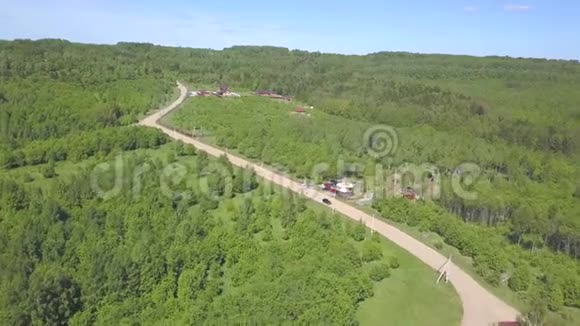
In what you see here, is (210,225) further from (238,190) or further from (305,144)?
(305,144)

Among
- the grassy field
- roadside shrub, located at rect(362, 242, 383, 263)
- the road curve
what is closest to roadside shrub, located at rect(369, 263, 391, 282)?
the grassy field

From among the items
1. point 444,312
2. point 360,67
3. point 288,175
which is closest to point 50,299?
point 444,312

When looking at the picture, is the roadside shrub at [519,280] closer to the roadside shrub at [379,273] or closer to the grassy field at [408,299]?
the grassy field at [408,299]

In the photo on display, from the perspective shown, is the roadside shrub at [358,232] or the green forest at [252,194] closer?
the green forest at [252,194]

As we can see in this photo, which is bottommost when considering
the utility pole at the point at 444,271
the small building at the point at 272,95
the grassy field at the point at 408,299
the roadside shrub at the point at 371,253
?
the grassy field at the point at 408,299

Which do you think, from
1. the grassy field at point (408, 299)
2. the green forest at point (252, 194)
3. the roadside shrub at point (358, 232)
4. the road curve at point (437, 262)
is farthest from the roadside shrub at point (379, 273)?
the roadside shrub at point (358, 232)

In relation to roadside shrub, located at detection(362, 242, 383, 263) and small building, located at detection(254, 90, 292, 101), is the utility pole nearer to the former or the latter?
roadside shrub, located at detection(362, 242, 383, 263)

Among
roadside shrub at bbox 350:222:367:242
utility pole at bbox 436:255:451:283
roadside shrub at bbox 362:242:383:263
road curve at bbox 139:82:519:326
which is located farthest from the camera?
roadside shrub at bbox 350:222:367:242
